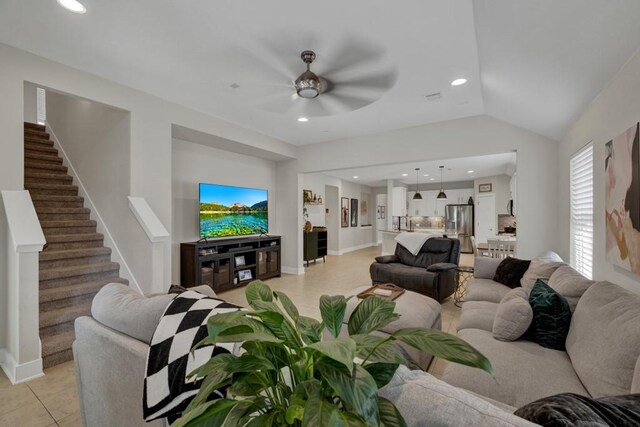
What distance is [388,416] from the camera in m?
0.60

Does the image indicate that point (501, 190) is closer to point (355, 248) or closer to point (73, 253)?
point (355, 248)

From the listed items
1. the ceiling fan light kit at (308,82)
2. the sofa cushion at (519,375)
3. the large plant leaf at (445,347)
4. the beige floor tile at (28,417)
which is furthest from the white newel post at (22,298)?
the sofa cushion at (519,375)

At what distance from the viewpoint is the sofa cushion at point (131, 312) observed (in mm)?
1272

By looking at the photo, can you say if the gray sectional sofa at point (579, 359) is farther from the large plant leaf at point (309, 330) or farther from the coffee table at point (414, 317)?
the large plant leaf at point (309, 330)

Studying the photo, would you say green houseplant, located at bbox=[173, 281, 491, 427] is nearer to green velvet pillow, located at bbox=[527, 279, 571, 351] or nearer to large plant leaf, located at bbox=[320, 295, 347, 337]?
large plant leaf, located at bbox=[320, 295, 347, 337]

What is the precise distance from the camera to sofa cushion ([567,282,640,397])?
119cm

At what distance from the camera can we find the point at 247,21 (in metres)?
2.15

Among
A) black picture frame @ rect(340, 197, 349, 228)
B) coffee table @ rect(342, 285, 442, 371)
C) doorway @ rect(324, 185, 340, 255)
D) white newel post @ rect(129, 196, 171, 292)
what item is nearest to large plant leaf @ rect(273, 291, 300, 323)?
coffee table @ rect(342, 285, 442, 371)

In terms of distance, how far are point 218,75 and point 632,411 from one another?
3.51m

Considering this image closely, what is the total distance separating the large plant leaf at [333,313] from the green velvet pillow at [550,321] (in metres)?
1.67

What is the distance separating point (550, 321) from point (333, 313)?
1731mm

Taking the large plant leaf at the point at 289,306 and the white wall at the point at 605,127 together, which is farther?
the white wall at the point at 605,127

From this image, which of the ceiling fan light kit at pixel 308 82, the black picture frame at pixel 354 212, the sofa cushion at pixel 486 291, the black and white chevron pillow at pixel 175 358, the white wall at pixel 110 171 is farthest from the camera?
the black picture frame at pixel 354 212

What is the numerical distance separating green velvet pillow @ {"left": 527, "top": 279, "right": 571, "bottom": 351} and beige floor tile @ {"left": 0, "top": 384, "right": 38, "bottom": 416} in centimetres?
341
